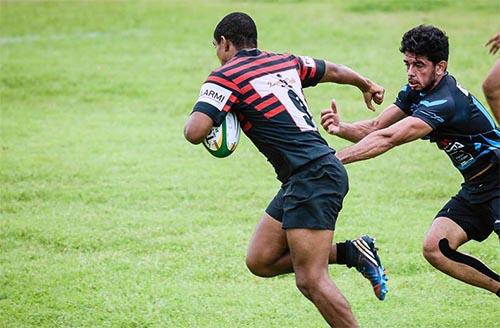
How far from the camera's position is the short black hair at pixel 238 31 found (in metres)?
7.41

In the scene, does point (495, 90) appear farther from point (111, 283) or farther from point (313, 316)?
point (111, 283)

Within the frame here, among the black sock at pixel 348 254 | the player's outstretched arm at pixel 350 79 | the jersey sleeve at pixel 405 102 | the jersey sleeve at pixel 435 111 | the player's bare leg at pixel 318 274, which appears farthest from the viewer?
the jersey sleeve at pixel 405 102

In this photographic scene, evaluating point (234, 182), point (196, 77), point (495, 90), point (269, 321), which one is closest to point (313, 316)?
point (269, 321)

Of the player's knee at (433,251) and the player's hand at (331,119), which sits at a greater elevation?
the player's hand at (331,119)

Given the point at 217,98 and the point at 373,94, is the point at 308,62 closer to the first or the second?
the point at 373,94

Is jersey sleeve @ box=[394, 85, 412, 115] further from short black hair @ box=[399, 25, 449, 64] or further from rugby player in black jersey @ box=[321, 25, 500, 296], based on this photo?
short black hair @ box=[399, 25, 449, 64]

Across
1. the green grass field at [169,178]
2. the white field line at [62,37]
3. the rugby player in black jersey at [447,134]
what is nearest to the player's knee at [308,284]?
the rugby player in black jersey at [447,134]

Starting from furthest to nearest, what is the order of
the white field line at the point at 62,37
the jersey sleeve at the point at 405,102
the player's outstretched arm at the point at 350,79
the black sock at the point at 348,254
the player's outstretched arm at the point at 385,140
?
the white field line at the point at 62,37
the jersey sleeve at the point at 405,102
the player's outstretched arm at the point at 350,79
the black sock at the point at 348,254
the player's outstretched arm at the point at 385,140

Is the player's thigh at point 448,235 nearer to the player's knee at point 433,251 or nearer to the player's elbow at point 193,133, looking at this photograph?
the player's knee at point 433,251

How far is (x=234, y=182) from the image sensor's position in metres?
13.2

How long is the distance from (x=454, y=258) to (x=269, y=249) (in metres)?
1.49

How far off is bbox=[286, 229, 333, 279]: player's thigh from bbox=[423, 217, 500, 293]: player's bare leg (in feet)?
4.11

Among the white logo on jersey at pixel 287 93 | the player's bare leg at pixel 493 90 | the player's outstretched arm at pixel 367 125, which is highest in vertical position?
the white logo on jersey at pixel 287 93

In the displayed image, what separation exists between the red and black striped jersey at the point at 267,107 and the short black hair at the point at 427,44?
3.36 feet
